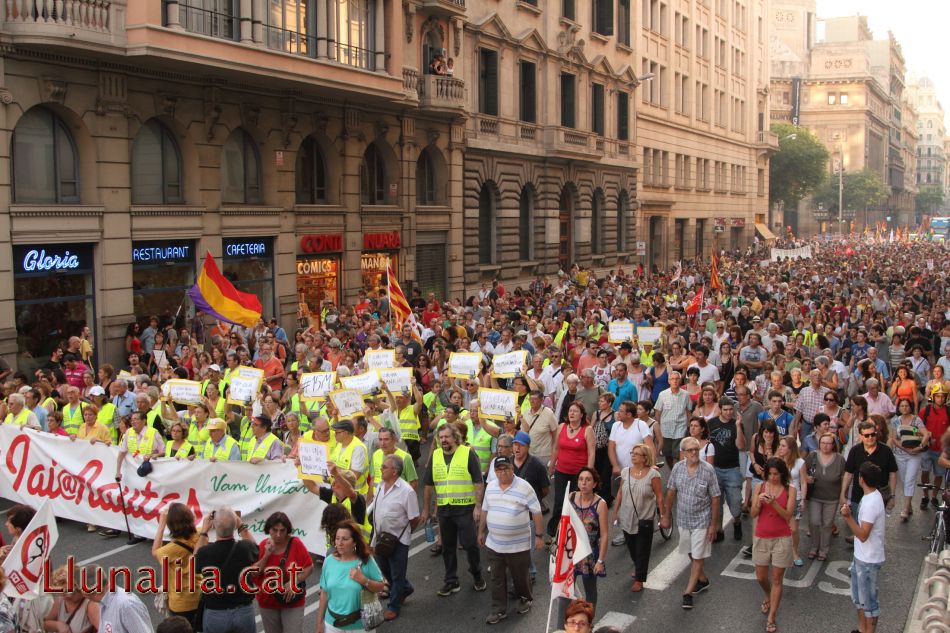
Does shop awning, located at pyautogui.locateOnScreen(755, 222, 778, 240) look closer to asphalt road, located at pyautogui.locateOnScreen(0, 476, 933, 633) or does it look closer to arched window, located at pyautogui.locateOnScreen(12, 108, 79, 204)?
arched window, located at pyautogui.locateOnScreen(12, 108, 79, 204)

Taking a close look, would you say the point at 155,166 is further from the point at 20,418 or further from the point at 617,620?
the point at 617,620

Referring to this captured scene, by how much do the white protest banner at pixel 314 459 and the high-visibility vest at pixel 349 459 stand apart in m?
0.11

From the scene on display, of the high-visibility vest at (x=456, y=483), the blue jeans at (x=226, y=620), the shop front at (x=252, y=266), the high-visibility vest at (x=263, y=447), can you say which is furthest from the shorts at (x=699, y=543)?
the shop front at (x=252, y=266)

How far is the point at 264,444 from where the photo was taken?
10.4m

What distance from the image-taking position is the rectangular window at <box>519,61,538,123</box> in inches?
1421

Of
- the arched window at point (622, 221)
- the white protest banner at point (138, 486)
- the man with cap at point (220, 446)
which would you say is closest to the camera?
the white protest banner at point (138, 486)

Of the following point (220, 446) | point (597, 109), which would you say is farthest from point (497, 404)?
point (597, 109)

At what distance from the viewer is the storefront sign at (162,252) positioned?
2067cm

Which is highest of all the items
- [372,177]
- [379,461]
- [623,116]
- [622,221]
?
[623,116]

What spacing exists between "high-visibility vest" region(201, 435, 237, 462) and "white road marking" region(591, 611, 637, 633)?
4.32m

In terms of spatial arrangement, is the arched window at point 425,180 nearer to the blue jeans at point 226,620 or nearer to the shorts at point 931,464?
the shorts at point 931,464

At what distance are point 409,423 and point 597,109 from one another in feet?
106

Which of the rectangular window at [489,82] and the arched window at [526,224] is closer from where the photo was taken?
the rectangular window at [489,82]

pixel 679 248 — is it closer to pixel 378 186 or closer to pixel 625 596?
pixel 378 186
